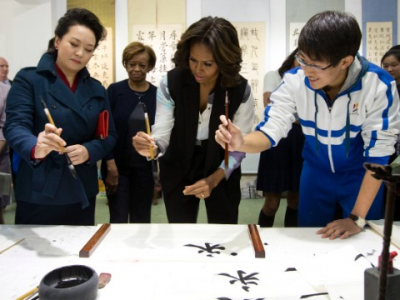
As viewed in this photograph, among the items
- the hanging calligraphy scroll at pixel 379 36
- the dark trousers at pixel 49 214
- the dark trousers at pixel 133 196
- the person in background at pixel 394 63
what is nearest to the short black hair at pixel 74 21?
the dark trousers at pixel 49 214

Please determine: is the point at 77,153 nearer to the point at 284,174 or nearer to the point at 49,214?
the point at 49,214

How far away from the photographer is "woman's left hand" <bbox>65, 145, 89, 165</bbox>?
1405mm

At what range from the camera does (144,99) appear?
8.07 ft

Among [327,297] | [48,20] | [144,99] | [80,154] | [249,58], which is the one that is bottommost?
[327,297]

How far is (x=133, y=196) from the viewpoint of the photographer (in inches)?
95.4

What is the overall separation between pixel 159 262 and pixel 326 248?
1.84ft

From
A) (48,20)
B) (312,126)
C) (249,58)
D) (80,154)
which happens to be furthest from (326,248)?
(48,20)

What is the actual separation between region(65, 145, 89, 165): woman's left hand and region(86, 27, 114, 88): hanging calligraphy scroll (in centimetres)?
284

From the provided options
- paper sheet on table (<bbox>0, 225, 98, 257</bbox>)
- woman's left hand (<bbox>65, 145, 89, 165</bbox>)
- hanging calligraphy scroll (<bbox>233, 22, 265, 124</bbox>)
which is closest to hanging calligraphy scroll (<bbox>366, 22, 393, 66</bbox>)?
hanging calligraphy scroll (<bbox>233, 22, 265, 124</bbox>)

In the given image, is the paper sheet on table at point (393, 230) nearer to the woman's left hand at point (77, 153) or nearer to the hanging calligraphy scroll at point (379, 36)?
the woman's left hand at point (77, 153)

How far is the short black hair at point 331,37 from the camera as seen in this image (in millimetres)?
1230

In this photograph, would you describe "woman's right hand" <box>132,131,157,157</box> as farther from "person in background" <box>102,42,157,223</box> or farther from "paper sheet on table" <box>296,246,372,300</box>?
"person in background" <box>102,42,157,223</box>

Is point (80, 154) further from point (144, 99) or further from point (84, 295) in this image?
point (144, 99)

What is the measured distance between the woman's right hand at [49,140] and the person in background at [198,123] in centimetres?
A: 38
